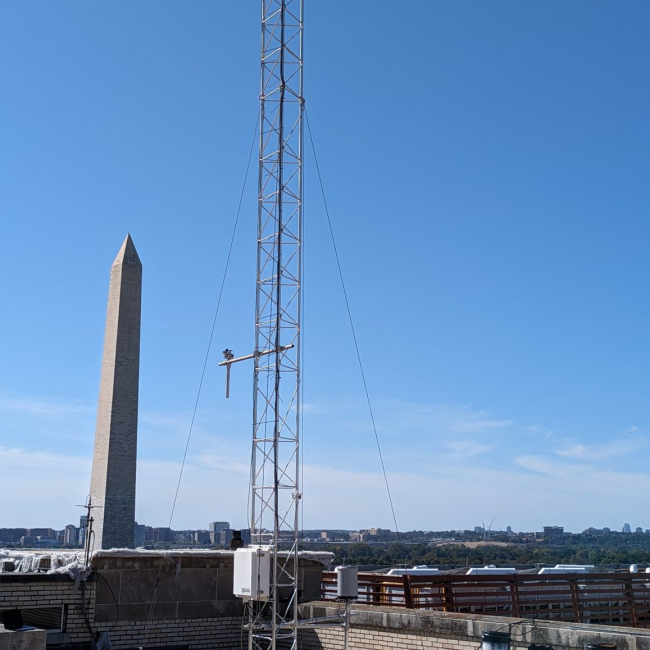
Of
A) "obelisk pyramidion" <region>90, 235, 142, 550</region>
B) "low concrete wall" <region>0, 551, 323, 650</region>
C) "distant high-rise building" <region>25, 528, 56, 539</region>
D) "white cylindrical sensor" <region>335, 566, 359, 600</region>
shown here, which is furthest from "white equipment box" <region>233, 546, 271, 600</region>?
"distant high-rise building" <region>25, 528, 56, 539</region>

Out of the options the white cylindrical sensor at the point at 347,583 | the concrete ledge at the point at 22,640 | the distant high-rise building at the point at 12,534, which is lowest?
the concrete ledge at the point at 22,640

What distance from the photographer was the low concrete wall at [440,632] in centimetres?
1169

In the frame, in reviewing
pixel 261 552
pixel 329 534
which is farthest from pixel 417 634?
pixel 329 534

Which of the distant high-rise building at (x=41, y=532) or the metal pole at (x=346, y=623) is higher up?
the distant high-rise building at (x=41, y=532)

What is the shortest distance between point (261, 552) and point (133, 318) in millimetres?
22005

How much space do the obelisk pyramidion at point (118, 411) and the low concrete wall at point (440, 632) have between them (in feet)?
65.9

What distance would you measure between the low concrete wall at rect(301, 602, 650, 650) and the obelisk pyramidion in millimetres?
20077

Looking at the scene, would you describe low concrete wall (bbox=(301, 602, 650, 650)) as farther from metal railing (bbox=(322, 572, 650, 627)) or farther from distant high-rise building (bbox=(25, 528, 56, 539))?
distant high-rise building (bbox=(25, 528, 56, 539))

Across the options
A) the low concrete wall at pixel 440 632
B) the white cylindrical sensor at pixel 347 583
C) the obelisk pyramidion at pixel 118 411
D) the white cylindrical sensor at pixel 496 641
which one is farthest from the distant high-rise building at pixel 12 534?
the white cylindrical sensor at pixel 496 641

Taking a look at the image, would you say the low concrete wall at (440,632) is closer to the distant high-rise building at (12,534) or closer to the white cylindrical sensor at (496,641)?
the white cylindrical sensor at (496,641)

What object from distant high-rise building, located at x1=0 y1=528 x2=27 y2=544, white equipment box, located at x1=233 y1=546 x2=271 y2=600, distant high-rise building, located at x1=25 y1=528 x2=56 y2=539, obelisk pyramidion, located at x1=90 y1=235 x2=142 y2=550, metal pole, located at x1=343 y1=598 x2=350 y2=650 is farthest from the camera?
distant high-rise building, located at x1=25 y1=528 x2=56 y2=539

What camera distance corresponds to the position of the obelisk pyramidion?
113 ft

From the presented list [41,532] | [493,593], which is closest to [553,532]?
[41,532]

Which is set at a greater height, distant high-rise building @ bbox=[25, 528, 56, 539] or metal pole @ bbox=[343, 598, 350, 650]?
distant high-rise building @ bbox=[25, 528, 56, 539]
